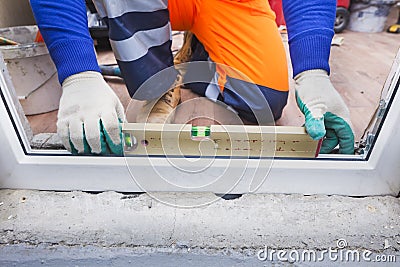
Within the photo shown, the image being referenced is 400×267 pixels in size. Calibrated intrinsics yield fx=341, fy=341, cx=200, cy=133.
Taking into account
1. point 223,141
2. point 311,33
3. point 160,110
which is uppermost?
point 311,33

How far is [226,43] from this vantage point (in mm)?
983

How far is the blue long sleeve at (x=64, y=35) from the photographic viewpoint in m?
0.64

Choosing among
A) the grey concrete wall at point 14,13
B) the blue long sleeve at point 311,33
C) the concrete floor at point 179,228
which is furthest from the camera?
the grey concrete wall at point 14,13

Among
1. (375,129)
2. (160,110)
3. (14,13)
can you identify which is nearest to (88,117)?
(160,110)

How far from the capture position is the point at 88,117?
600mm

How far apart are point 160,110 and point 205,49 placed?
0.27m

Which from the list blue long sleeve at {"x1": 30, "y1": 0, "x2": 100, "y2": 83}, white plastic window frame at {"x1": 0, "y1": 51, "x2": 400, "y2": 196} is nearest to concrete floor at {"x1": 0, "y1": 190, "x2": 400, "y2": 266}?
white plastic window frame at {"x1": 0, "y1": 51, "x2": 400, "y2": 196}

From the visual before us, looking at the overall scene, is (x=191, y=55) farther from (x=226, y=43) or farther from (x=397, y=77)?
(x=397, y=77)

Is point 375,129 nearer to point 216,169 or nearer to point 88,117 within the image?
point 216,169

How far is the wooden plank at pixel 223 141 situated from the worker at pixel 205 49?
0.11ft

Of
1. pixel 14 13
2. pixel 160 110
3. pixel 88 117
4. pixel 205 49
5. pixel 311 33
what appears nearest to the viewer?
pixel 88 117

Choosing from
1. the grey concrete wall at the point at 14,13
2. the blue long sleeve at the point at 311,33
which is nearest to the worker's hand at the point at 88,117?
the blue long sleeve at the point at 311,33

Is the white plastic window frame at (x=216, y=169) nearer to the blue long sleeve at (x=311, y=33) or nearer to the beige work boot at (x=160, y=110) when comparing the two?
the blue long sleeve at (x=311, y=33)

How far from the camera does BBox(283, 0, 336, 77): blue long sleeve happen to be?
27.8 inches
